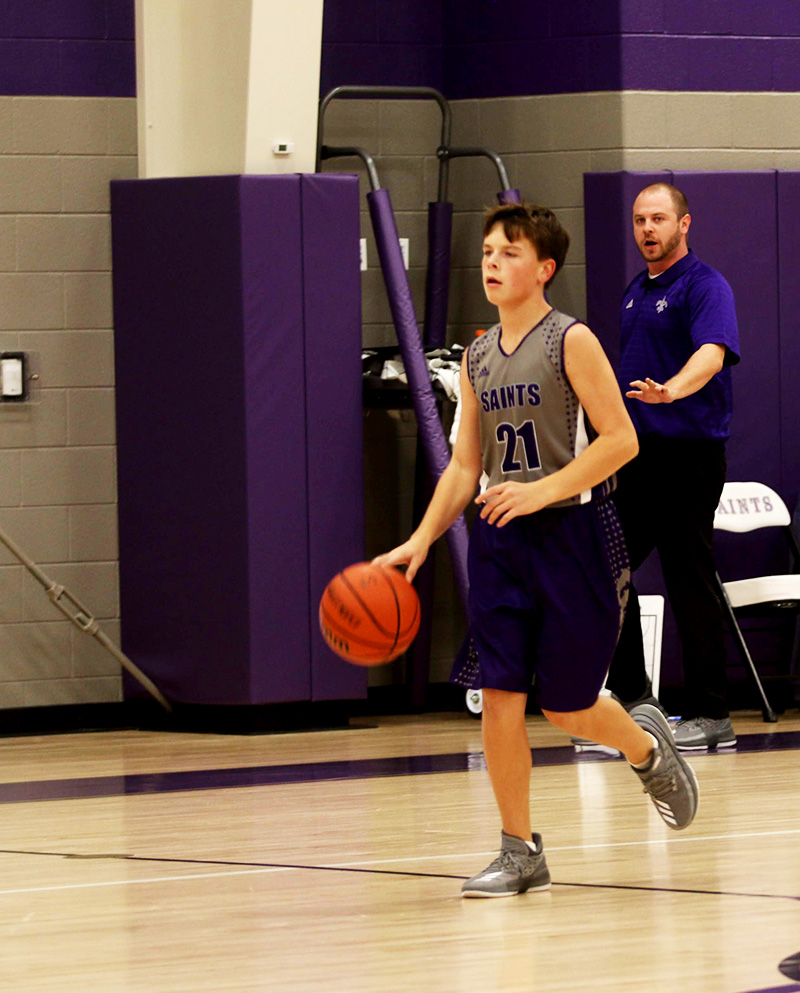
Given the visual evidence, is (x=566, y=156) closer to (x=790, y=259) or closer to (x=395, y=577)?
(x=790, y=259)

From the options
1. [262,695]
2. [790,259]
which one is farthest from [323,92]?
[262,695]

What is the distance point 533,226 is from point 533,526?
2.24 ft

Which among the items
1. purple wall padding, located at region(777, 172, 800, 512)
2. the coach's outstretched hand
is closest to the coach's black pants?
the coach's outstretched hand

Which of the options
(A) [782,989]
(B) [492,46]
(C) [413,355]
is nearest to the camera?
(A) [782,989]

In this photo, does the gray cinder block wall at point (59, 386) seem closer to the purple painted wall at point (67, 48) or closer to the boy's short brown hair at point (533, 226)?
the purple painted wall at point (67, 48)

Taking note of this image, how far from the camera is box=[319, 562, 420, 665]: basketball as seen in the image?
3.94 metres

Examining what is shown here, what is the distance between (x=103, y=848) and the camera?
467 cm

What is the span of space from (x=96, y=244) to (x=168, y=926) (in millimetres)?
4107

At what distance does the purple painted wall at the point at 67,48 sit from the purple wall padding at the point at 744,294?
1.96 meters

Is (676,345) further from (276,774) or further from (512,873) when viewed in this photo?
(512,873)

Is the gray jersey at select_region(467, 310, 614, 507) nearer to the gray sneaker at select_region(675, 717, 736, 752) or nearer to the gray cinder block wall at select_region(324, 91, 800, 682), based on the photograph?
the gray sneaker at select_region(675, 717, 736, 752)

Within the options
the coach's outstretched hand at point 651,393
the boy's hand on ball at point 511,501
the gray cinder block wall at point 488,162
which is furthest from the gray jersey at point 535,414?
the gray cinder block wall at point 488,162

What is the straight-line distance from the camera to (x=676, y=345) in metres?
6.37

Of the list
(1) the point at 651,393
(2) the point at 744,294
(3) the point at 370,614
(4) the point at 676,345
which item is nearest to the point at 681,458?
(4) the point at 676,345
